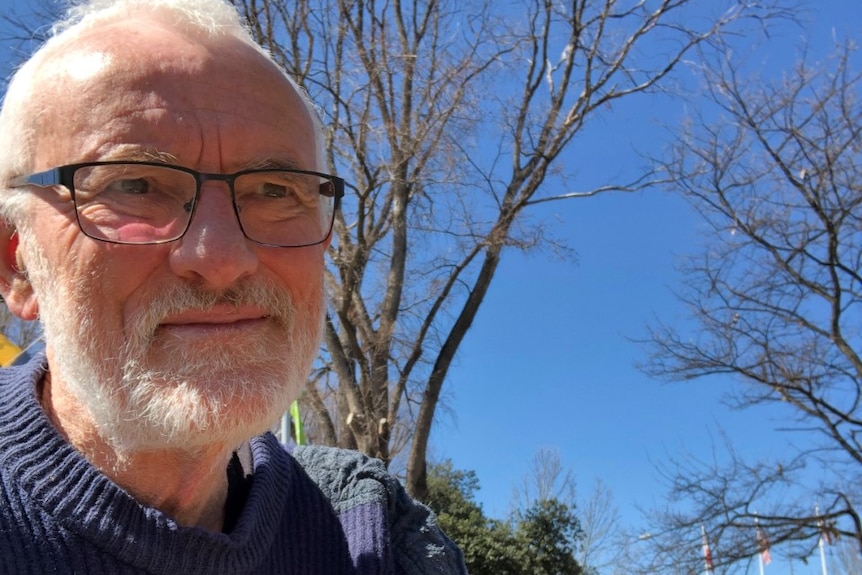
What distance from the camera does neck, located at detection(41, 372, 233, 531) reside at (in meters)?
1.12

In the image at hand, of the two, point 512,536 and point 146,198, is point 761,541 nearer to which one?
point 512,536

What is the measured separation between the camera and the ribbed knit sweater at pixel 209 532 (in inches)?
40.9

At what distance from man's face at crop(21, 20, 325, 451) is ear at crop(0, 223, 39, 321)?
0.19 ft

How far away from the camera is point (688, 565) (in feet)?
29.2

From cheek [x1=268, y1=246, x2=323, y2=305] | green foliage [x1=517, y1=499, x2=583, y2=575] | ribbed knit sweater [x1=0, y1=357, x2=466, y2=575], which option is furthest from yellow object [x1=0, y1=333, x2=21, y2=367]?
green foliage [x1=517, y1=499, x2=583, y2=575]

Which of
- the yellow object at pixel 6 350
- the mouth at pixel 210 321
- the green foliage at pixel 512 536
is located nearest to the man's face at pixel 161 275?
the mouth at pixel 210 321

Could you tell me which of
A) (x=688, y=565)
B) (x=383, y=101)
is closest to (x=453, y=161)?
(x=383, y=101)

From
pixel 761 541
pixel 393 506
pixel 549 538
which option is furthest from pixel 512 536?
pixel 393 506

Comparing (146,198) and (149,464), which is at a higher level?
(146,198)

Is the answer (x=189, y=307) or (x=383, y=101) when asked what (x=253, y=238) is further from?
(x=383, y=101)

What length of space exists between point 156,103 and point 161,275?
0.86 ft

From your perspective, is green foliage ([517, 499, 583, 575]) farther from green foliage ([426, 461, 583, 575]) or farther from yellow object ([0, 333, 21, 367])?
yellow object ([0, 333, 21, 367])

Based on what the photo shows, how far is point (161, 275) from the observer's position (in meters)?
1.04

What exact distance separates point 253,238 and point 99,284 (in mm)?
226
